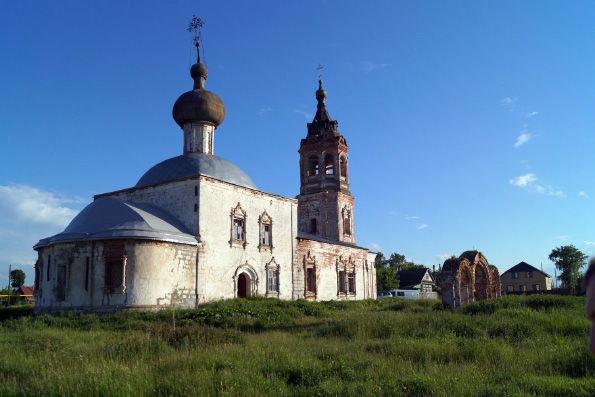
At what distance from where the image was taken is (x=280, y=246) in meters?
22.2

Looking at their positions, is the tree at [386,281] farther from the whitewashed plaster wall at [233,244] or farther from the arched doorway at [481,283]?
the arched doorway at [481,283]

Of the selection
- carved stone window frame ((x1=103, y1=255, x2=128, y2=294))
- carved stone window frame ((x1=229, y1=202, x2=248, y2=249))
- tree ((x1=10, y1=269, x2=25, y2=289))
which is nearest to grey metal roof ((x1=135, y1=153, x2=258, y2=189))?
carved stone window frame ((x1=229, y1=202, x2=248, y2=249))

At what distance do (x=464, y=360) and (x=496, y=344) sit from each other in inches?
44.3

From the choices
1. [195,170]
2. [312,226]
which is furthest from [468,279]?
[312,226]

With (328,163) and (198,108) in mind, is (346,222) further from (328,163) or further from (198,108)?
(198,108)

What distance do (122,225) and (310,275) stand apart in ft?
35.6

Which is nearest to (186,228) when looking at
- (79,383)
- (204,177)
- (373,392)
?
(204,177)

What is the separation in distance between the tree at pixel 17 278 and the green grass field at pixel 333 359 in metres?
43.9

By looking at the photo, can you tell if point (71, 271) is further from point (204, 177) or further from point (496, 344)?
point (496, 344)

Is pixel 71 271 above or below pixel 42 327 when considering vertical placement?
above

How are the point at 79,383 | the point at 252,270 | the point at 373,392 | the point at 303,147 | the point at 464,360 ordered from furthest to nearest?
the point at 303,147 → the point at 252,270 → the point at 464,360 → the point at 79,383 → the point at 373,392

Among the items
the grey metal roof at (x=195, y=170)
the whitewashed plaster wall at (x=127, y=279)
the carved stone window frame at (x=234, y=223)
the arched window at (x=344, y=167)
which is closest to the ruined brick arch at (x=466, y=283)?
the carved stone window frame at (x=234, y=223)

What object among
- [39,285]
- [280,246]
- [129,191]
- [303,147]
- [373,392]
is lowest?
[373,392]

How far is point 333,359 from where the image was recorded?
785cm
